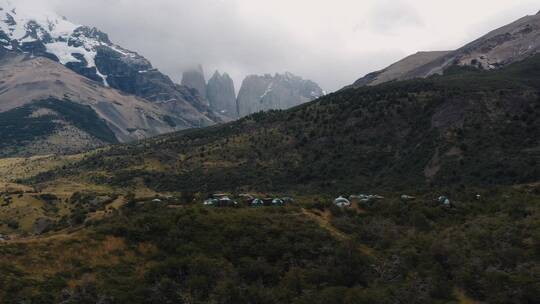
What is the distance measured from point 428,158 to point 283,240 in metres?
100

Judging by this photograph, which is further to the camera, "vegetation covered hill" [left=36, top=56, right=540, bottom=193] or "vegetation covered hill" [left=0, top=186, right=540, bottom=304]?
"vegetation covered hill" [left=36, top=56, right=540, bottom=193]

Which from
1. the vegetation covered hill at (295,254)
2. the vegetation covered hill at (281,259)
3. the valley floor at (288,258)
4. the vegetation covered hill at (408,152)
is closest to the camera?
the vegetation covered hill at (281,259)

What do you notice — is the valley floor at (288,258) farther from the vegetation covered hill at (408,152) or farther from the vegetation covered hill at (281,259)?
the vegetation covered hill at (408,152)

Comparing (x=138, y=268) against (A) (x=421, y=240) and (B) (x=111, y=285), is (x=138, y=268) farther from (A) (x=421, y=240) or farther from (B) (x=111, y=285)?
(A) (x=421, y=240)

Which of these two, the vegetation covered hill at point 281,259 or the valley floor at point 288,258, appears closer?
the vegetation covered hill at point 281,259

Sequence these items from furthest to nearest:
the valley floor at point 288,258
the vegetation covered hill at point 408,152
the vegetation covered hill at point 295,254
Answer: the vegetation covered hill at point 408,152 < the vegetation covered hill at point 295,254 < the valley floor at point 288,258

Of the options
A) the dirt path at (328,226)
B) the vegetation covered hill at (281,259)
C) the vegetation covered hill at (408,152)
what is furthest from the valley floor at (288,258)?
the vegetation covered hill at (408,152)

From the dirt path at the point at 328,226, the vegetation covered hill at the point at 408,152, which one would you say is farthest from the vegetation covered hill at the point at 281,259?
the vegetation covered hill at the point at 408,152

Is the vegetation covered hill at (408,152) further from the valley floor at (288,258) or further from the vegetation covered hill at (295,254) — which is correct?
the valley floor at (288,258)

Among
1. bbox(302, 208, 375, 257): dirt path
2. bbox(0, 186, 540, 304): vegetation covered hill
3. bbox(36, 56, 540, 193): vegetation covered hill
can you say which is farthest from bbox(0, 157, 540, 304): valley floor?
bbox(36, 56, 540, 193): vegetation covered hill

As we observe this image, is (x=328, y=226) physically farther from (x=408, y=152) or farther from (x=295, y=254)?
(x=408, y=152)

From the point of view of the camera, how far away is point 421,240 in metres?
69.8

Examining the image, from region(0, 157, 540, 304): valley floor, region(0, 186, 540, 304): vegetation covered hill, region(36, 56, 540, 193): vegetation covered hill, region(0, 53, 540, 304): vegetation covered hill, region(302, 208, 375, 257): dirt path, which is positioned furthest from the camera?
region(36, 56, 540, 193): vegetation covered hill

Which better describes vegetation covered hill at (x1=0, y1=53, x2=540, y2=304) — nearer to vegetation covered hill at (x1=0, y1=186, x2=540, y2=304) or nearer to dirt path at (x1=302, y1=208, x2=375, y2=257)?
vegetation covered hill at (x1=0, y1=186, x2=540, y2=304)
